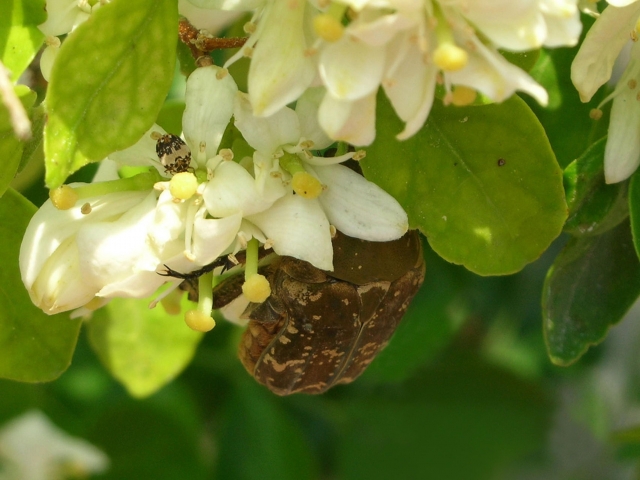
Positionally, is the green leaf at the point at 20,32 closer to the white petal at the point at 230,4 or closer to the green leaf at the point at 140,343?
the white petal at the point at 230,4

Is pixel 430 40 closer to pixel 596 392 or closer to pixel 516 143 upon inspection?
pixel 516 143

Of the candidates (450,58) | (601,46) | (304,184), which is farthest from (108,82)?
(601,46)

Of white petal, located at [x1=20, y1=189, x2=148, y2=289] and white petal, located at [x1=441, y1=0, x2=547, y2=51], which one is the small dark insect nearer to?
white petal, located at [x1=20, y1=189, x2=148, y2=289]

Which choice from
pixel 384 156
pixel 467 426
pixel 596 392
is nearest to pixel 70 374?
pixel 467 426

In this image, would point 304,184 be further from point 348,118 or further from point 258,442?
point 258,442

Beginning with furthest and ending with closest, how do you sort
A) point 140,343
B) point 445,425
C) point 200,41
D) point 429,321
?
point 445,425 → point 429,321 → point 140,343 → point 200,41

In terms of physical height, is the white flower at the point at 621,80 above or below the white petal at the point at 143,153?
above

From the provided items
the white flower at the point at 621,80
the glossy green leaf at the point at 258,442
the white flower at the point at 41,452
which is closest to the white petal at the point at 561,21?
the white flower at the point at 621,80
